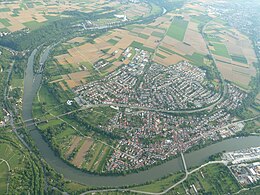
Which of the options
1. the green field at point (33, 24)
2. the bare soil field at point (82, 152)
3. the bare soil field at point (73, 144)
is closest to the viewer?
the bare soil field at point (82, 152)

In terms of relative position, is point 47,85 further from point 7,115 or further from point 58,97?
point 7,115

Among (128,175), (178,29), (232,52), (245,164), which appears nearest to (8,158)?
(128,175)

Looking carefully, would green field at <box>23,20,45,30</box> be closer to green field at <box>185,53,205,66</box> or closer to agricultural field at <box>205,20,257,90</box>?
green field at <box>185,53,205,66</box>

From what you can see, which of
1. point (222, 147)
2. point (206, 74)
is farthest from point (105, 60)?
point (222, 147)

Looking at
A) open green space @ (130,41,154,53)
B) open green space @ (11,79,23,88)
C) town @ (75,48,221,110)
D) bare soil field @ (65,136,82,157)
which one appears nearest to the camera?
bare soil field @ (65,136,82,157)

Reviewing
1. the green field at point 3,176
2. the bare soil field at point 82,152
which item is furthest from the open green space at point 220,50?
the green field at point 3,176

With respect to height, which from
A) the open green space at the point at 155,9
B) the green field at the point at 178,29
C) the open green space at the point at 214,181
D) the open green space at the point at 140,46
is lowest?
the open green space at the point at 155,9

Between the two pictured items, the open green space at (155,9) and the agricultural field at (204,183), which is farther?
the open green space at (155,9)

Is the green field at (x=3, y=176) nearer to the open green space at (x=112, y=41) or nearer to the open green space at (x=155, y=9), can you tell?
the open green space at (x=112, y=41)

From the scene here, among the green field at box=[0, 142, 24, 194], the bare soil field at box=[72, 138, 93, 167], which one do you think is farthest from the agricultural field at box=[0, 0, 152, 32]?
the bare soil field at box=[72, 138, 93, 167]
